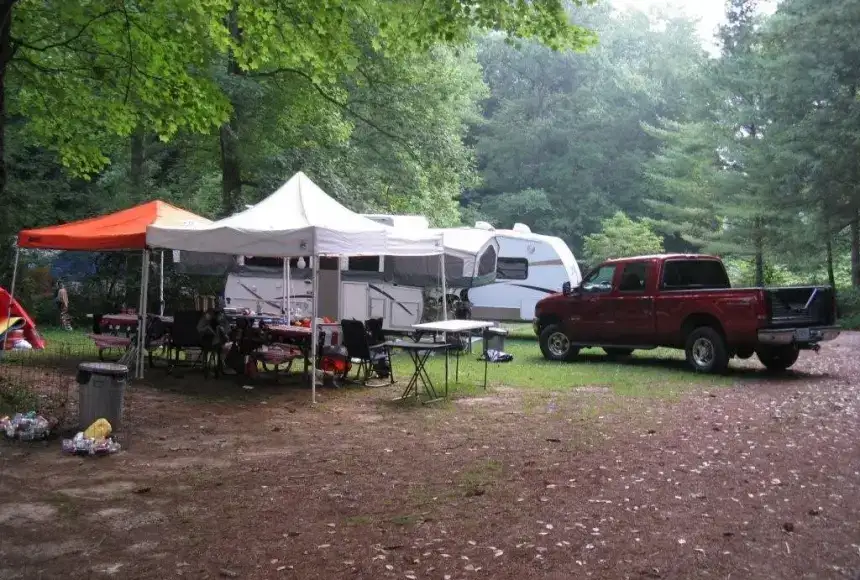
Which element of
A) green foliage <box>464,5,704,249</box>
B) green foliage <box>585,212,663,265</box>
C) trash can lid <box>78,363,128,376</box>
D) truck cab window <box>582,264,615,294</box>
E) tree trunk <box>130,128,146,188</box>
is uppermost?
green foliage <box>464,5,704,249</box>

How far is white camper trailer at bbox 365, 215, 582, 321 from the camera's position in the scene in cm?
1878

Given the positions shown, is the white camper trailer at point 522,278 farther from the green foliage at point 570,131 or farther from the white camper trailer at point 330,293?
the green foliage at point 570,131

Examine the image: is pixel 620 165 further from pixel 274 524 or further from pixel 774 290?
pixel 274 524

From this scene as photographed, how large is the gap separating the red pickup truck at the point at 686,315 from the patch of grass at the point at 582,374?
17.1 inches

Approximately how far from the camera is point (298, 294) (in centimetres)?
1819

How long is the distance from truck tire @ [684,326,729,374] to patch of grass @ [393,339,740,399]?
0.68 ft

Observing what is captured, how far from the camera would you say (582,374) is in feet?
42.7

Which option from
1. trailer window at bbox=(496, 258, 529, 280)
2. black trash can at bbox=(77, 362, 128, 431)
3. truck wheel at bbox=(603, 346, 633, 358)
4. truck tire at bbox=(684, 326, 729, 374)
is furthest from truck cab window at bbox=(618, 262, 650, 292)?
black trash can at bbox=(77, 362, 128, 431)

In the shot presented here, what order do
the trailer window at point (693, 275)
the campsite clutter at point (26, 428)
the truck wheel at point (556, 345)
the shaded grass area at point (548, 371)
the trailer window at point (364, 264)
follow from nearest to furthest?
the campsite clutter at point (26, 428) < the shaded grass area at point (548, 371) < the trailer window at point (693, 275) < the truck wheel at point (556, 345) < the trailer window at point (364, 264)

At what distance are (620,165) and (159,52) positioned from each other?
32660 millimetres

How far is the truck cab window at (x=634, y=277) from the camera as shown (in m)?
13.7

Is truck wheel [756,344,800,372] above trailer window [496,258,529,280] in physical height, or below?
below

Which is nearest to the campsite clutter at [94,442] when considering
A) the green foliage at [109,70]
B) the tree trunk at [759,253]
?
the green foliage at [109,70]

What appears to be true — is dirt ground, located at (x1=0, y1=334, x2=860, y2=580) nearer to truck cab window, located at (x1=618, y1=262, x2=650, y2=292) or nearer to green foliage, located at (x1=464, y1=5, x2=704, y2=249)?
truck cab window, located at (x1=618, y1=262, x2=650, y2=292)
